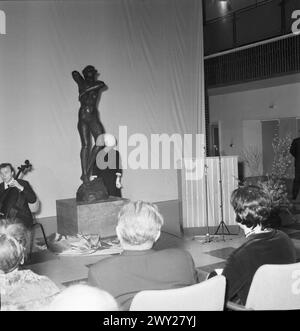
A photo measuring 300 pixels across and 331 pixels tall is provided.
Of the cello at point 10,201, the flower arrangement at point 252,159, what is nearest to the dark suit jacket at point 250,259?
the cello at point 10,201

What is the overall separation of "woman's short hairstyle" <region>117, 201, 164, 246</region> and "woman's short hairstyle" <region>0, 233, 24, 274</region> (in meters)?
0.45

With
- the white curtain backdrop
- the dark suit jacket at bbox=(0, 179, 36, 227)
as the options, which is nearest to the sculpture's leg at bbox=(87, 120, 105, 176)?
the white curtain backdrop

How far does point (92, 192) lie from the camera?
6176 millimetres

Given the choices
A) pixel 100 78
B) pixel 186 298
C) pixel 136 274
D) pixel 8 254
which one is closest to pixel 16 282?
pixel 8 254

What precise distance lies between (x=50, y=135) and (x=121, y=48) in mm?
1995

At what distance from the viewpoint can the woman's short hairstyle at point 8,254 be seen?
1.91 metres

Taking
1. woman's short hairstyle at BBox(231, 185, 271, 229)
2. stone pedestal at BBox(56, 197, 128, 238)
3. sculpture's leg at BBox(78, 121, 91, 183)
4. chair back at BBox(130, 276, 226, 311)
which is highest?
sculpture's leg at BBox(78, 121, 91, 183)

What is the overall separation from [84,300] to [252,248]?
45.1 inches

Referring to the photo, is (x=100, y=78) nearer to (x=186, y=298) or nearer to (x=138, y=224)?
(x=138, y=224)

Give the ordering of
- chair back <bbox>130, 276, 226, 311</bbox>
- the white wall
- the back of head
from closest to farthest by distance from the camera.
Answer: the back of head, chair back <bbox>130, 276, 226, 311</bbox>, the white wall

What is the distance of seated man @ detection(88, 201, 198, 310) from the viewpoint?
1.81 m

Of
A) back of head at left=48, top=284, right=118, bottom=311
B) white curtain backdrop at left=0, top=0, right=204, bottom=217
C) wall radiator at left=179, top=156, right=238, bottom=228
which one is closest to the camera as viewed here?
back of head at left=48, top=284, right=118, bottom=311

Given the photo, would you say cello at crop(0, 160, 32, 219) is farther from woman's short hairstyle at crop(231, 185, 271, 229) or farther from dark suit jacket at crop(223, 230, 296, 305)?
dark suit jacket at crop(223, 230, 296, 305)

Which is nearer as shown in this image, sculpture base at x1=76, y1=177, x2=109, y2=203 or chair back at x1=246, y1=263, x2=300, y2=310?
chair back at x1=246, y1=263, x2=300, y2=310
